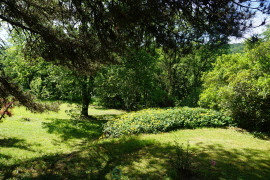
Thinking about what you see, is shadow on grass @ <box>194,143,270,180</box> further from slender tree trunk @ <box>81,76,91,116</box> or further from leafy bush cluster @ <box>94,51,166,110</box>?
slender tree trunk @ <box>81,76,91,116</box>

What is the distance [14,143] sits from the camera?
25.2 ft

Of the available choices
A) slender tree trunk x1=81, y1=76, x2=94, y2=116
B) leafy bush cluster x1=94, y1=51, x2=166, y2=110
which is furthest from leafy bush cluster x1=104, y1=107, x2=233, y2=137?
leafy bush cluster x1=94, y1=51, x2=166, y2=110

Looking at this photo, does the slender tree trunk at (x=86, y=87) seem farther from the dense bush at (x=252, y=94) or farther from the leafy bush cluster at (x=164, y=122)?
the dense bush at (x=252, y=94)

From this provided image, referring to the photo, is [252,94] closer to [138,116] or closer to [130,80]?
[138,116]

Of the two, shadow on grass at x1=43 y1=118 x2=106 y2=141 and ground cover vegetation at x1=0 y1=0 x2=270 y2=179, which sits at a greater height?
ground cover vegetation at x1=0 y1=0 x2=270 y2=179

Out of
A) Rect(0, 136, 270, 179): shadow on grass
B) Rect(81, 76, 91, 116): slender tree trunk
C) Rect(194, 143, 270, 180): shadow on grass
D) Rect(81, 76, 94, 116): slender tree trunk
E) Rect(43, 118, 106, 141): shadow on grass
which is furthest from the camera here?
Rect(81, 76, 91, 116): slender tree trunk

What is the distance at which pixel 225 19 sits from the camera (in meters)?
3.60

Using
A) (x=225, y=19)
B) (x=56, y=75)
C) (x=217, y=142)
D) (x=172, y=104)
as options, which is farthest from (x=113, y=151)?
(x=172, y=104)

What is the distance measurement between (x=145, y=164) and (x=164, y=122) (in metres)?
4.22

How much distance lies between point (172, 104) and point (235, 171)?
1779cm

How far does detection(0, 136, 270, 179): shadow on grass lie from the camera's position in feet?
12.2

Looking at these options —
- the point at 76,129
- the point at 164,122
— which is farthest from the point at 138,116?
the point at 76,129

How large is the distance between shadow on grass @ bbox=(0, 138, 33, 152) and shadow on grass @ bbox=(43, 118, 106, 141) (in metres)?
1.94

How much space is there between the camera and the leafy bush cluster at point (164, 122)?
7.91 m
